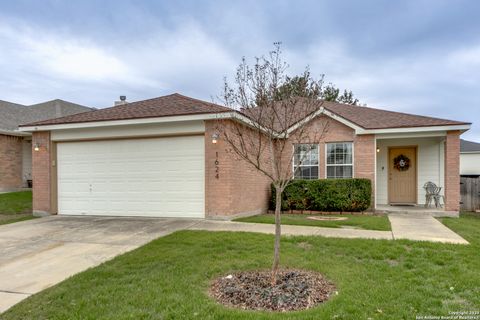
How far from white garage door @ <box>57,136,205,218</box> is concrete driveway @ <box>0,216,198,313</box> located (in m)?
0.61

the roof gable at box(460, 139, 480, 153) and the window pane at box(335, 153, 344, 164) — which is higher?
the roof gable at box(460, 139, 480, 153)

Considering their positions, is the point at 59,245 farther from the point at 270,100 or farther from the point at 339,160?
the point at 339,160

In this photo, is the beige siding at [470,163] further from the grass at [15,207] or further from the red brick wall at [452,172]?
the grass at [15,207]

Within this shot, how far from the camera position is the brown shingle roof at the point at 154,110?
10102mm

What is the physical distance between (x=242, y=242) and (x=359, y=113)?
10.4 m

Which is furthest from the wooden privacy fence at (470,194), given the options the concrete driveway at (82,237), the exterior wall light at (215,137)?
the exterior wall light at (215,137)

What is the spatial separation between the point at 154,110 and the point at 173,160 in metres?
1.75

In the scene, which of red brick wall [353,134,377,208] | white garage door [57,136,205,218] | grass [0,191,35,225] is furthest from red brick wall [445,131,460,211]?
grass [0,191,35,225]

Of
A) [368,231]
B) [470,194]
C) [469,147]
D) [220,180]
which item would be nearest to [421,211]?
[470,194]

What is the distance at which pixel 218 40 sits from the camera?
11.8 metres

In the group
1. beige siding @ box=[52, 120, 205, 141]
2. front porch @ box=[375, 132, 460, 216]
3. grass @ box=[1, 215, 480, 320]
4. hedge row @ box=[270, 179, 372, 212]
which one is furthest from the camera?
front porch @ box=[375, 132, 460, 216]

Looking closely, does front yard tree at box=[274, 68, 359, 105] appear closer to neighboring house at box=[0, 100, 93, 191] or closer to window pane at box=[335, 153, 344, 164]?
window pane at box=[335, 153, 344, 164]

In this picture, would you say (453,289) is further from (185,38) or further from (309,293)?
(185,38)

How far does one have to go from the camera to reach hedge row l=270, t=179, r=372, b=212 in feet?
39.0
